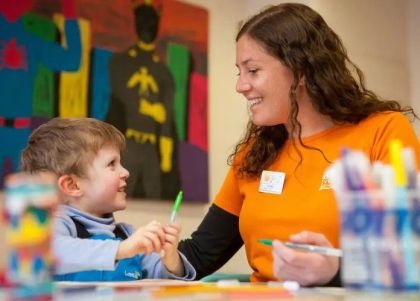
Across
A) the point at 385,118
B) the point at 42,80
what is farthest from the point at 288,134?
the point at 42,80

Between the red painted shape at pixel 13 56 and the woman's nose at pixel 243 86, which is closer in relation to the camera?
the woman's nose at pixel 243 86

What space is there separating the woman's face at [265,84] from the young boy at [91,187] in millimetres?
382

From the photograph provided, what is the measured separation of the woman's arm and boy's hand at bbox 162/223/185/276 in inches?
10.8

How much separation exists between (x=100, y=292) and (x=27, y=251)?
16cm

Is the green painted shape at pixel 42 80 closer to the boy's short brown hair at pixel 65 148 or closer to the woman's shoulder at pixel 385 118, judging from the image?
the boy's short brown hair at pixel 65 148

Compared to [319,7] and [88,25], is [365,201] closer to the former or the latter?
[88,25]

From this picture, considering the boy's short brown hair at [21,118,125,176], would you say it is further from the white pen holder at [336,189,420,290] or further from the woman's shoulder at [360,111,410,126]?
the white pen holder at [336,189,420,290]

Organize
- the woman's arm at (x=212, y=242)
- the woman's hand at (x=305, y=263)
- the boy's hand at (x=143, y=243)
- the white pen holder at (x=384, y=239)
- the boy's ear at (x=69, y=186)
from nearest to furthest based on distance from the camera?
the white pen holder at (x=384, y=239) < the woman's hand at (x=305, y=263) < the boy's hand at (x=143, y=243) < the boy's ear at (x=69, y=186) < the woman's arm at (x=212, y=242)

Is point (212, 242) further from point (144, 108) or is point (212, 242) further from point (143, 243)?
point (144, 108)

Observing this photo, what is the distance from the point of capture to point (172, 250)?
149cm

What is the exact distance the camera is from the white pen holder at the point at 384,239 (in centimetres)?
80

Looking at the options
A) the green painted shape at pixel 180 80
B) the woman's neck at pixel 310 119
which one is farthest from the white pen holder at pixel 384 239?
the green painted shape at pixel 180 80

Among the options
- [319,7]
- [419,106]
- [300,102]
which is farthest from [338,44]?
[419,106]

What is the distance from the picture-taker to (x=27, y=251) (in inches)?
30.4
